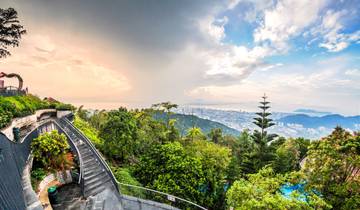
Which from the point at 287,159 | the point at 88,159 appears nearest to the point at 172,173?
the point at 88,159

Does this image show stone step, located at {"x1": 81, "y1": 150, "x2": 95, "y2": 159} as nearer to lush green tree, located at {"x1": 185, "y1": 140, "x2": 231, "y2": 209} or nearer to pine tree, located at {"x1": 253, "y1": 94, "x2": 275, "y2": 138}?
lush green tree, located at {"x1": 185, "y1": 140, "x2": 231, "y2": 209}

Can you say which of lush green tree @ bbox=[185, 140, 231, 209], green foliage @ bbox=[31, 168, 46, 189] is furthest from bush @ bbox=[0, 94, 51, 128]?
lush green tree @ bbox=[185, 140, 231, 209]

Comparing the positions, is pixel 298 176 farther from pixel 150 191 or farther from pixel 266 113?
pixel 266 113

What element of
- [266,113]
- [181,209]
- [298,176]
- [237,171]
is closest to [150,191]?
[181,209]

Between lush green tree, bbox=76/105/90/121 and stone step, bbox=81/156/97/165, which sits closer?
stone step, bbox=81/156/97/165

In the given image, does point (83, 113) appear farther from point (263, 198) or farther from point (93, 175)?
point (263, 198)

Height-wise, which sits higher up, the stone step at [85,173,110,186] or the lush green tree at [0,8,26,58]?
the lush green tree at [0,8,26,58]

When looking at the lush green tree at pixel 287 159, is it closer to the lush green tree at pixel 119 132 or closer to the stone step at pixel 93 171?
the lush green tree at pixel 119 132
